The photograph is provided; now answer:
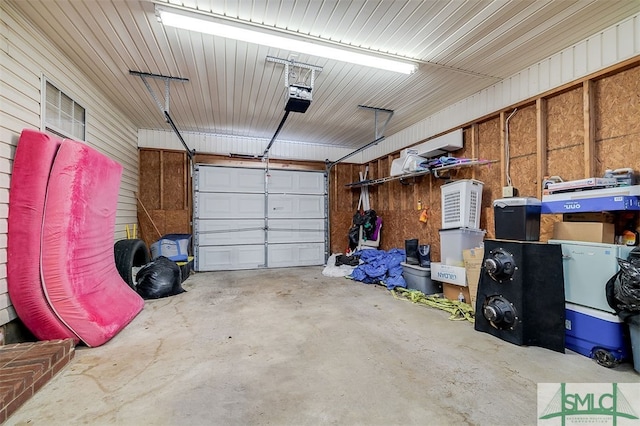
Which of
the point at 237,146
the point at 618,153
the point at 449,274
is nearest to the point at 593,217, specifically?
the point at 618,153

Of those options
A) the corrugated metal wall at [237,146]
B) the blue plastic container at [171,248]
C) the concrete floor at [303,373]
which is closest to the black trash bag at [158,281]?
the concrete floor at [303,373]

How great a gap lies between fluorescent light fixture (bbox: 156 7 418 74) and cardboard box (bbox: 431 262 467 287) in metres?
2.69

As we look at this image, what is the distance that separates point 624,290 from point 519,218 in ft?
3.10

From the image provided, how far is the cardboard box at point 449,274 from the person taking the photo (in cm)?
360

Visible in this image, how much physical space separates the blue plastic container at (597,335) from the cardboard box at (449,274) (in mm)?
1138

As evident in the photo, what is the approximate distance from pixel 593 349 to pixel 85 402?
3.89m

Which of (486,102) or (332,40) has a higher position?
A: (332,40)

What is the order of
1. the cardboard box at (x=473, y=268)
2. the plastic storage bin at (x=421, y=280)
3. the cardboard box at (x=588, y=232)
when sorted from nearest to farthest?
the cardboard box at (x=588, y=232) → the cardboard box at (x=473, y=268) → the plastic storage bin at (x=421, y=280)

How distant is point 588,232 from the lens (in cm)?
252

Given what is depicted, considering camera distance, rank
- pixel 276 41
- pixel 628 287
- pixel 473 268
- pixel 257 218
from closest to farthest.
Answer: pixel 628 287
pixel 276 41
pixel 473 268
pixel 257 218

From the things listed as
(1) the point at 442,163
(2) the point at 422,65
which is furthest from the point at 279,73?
(1) the point at 442,163

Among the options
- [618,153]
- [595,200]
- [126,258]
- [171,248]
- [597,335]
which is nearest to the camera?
[597,335]
